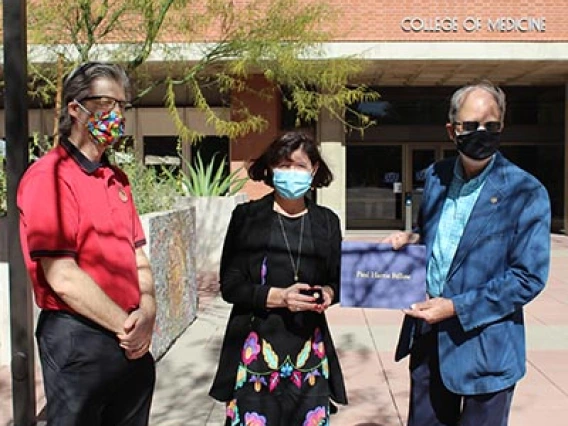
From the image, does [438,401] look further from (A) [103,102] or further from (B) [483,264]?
(A) [103,102]

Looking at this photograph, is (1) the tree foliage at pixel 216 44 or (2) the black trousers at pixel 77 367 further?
(1) the tree foliage at pixel 216 44

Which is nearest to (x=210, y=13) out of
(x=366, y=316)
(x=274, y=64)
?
(x=274, y=64)

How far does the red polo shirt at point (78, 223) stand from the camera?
2439mm

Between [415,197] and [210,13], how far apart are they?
13.6 metres

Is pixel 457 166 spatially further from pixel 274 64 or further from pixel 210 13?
pixel 210 13

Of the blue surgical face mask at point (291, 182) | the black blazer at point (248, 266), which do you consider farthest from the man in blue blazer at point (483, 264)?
the blue surgical face mask at point (291, 182)

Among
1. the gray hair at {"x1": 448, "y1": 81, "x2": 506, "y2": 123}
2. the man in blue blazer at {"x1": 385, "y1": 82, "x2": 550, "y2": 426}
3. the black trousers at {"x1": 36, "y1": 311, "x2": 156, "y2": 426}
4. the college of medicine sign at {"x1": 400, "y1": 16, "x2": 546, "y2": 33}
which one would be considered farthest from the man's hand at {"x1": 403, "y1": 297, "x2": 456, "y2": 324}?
the college of medicine sign at {"x1": 400, "y1": 16, "x2": 546, "y2": 33}

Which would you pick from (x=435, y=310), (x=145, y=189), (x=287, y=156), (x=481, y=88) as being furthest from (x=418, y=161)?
(x=435, y=310)

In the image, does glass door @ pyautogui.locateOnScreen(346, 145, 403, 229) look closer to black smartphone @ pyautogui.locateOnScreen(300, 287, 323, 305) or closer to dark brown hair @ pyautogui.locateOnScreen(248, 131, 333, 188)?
dark brown hair @ pyautogui.locateOnScreen(248, 131, 333, 188)

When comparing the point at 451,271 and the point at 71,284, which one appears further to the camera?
the point at 451,271

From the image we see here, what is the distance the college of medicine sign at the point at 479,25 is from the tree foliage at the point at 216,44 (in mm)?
8459

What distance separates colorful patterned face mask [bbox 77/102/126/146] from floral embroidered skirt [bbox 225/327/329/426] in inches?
43.2

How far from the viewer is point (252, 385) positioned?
3143 mm

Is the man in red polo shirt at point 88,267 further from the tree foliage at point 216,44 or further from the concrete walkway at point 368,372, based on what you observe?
the tree foliage at point 216,44
